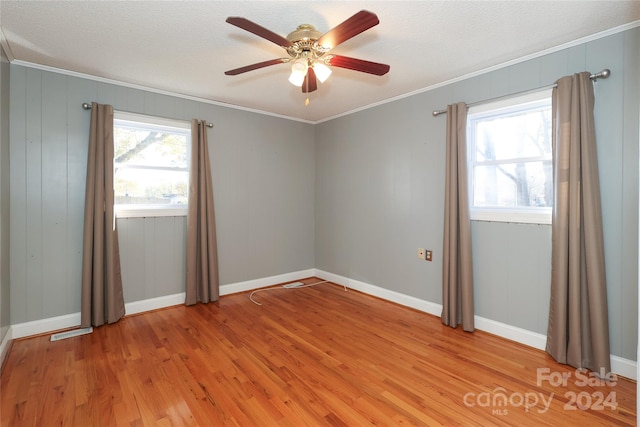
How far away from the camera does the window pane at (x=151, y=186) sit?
3500mm

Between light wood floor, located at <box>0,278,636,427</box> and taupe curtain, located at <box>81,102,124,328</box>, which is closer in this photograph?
light wood floor, located at <box>0,278,636,427</box>

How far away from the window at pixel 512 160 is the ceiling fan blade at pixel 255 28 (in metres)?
2.11

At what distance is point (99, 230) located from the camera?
3.15 m

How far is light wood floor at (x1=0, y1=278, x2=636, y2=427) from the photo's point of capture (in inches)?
75.6

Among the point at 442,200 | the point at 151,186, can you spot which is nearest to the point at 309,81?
the point at 442,200

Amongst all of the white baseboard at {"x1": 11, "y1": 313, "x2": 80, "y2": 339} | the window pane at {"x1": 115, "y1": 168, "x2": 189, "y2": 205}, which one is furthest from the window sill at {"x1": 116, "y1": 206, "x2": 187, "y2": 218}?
the white baseboard at {"x1": 11, "y1": 313, "x2": 80, "y2": 339}

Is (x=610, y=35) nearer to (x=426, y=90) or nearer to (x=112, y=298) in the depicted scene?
(x=426, y=90)

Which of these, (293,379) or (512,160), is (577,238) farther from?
(293,379)

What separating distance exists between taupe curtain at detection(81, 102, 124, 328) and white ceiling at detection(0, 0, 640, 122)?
60 cm

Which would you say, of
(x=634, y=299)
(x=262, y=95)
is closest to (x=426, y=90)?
(x=262, y=95)

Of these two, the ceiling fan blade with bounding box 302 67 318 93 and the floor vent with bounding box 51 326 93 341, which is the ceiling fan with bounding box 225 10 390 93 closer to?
the ceiling fan blade with bounding box 302 67 318 93

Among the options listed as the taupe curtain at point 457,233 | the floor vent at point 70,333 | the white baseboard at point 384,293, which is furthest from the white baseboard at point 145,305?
the taupe curtain at point 457,233

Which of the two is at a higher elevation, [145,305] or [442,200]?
[442,200]

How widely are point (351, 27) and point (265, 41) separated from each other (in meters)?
0.99
